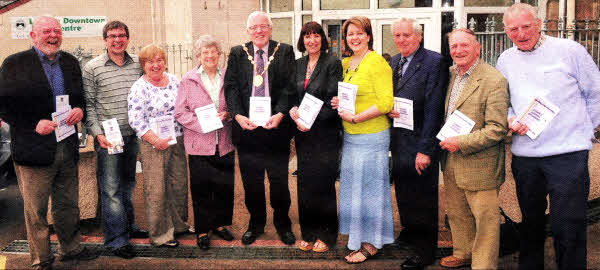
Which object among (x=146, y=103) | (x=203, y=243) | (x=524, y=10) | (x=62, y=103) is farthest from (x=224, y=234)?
(x=524, y=10)

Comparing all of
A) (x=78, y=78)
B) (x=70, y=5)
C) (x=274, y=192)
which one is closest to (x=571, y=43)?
(x=274, y=192)

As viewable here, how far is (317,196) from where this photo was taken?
4.25 meters

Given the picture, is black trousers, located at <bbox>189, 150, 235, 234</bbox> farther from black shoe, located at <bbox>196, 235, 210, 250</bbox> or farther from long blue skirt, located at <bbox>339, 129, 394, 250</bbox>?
long blue skirt, located at <bbox>339, 129, 394, 250</bbox>

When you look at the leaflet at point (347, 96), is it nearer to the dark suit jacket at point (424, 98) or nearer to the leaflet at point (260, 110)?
the dark suit jacket at point (424, 98)

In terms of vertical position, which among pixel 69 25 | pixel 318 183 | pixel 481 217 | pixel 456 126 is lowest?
pixel 481 217

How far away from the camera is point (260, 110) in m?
4.16

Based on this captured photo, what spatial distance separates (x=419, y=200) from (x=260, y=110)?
4.85 ft

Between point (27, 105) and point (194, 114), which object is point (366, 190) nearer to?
point (194, 114)

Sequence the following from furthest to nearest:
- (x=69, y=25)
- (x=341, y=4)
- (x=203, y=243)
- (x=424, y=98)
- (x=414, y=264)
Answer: (x=69, y=25) < (x=341, y=4) < (x=203, y=243) < (x=414, y=264) < (x=424, y=98)

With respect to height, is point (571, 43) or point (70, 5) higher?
point (70, 5)

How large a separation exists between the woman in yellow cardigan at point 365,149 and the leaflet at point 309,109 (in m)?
0.15

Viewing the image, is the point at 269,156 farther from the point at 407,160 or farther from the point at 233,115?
the point at 407,160

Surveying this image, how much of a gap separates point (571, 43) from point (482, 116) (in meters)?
0.73

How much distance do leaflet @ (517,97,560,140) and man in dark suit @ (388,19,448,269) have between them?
0.65 metres
